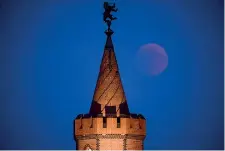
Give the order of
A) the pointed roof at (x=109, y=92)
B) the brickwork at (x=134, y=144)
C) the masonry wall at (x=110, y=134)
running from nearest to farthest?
the masonry wall at (x=110, y=134) → the brickwork at (x=134, y=144) → the pointed roof at (x=109, y=92)

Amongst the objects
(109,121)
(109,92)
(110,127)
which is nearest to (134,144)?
(110,127)

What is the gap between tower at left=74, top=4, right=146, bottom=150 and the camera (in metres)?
55.6

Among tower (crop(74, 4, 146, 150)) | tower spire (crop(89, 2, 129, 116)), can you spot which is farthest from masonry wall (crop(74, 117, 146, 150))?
tower spire (crop(89, 2, 129, 116))

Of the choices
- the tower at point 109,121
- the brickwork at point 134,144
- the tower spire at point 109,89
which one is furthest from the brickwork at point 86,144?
the brickwork at point 134,144

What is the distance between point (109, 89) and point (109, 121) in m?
1.99

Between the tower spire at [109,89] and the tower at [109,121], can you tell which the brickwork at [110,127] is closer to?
the tower at [109,121]

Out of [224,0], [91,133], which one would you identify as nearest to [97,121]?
[91,133]

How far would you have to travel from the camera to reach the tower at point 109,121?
5562 cm

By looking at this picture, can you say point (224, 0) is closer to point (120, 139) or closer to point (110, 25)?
point (110, 25)

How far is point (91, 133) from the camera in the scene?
5578cm

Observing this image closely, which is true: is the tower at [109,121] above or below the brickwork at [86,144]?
above

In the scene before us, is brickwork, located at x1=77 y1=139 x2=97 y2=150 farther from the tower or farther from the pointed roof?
the pointed roof

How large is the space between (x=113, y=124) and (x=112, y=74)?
3.17 metres

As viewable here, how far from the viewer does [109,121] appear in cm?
5569
